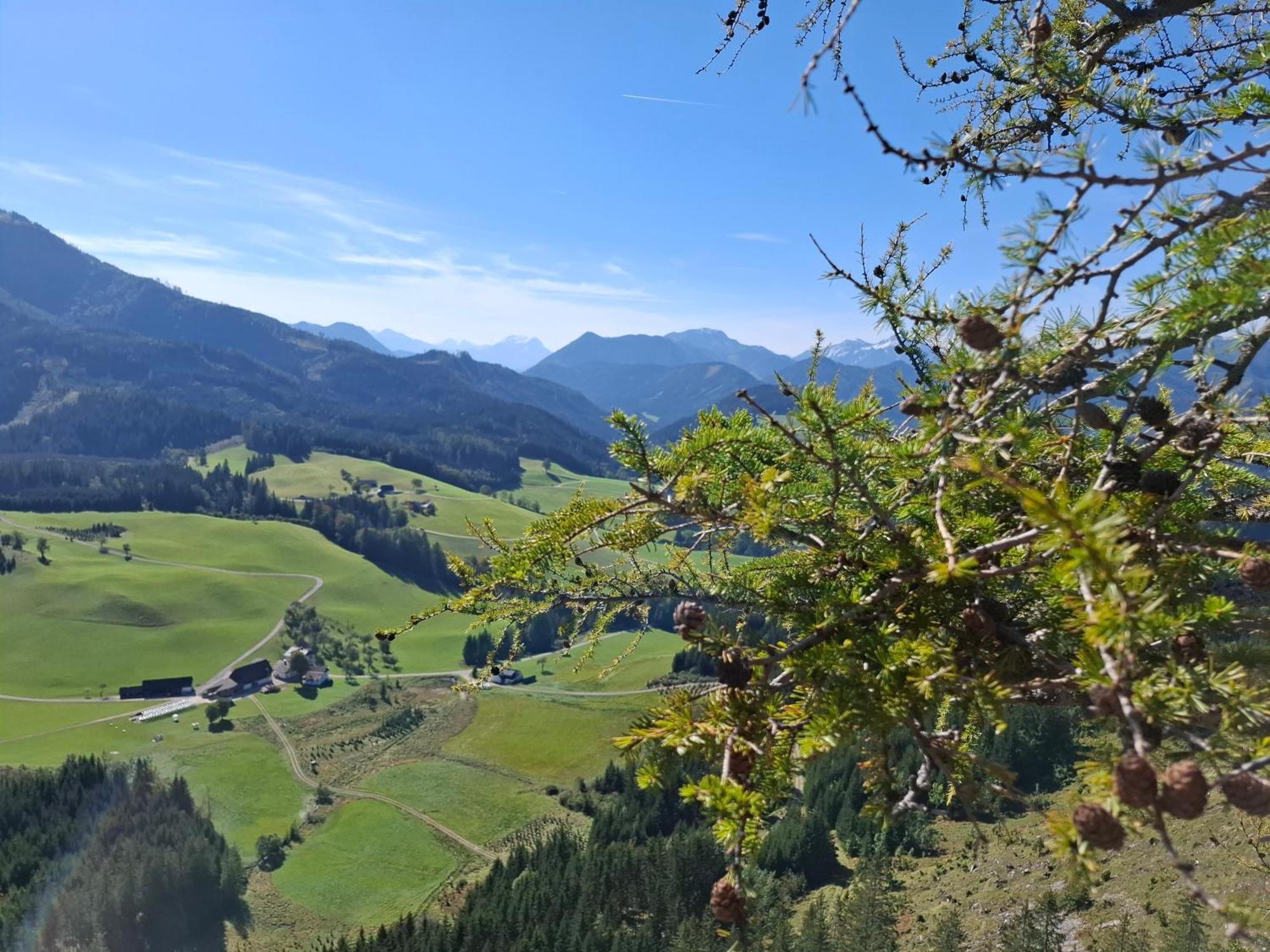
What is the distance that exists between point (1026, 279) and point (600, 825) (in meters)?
92.6

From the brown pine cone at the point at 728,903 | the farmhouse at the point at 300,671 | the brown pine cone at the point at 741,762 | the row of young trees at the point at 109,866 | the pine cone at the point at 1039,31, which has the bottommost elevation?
the row of young trees at the point at 109,866

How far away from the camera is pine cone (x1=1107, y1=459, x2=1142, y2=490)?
256 cm

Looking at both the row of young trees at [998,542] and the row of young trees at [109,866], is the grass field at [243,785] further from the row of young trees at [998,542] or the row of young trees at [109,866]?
the row of young trees at [998,542]

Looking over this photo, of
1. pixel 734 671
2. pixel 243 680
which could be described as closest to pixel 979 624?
pixel 734 671

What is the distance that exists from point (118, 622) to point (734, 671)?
559 ft

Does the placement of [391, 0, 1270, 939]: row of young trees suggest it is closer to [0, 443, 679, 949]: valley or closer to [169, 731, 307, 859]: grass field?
[0, 443, 679, 949]: valley

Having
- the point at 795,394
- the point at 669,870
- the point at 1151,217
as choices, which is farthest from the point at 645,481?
the point at 669,870

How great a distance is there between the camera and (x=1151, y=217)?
230cm

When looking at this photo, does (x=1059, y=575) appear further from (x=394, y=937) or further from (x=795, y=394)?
(x=394, y=937)

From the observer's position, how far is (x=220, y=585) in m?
156

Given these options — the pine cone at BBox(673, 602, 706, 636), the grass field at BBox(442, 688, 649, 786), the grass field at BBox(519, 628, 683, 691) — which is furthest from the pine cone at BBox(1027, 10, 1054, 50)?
the grass field at BBox(519, 628, 683, 691)

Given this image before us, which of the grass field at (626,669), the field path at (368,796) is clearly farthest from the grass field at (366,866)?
the grass field at (626,669)

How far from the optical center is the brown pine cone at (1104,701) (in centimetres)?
163

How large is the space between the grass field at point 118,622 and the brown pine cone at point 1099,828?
6046 inches
